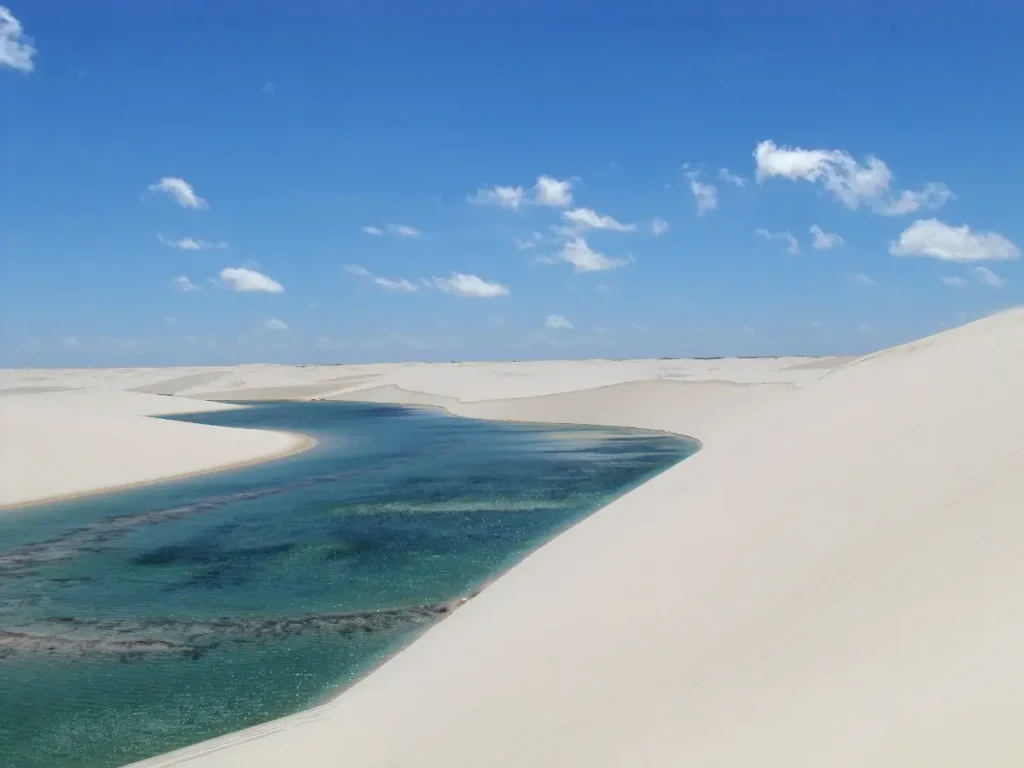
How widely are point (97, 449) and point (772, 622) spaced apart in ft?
75.8

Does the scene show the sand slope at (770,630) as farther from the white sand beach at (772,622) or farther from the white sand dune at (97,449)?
the white sand dune at (97,449)

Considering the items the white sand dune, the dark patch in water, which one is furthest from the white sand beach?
the white sand dune

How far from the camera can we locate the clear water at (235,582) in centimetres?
772

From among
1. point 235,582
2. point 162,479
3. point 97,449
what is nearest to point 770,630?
point 235,582

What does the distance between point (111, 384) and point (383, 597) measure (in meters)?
91.4

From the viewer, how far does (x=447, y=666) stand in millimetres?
7551

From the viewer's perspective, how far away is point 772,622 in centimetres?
596

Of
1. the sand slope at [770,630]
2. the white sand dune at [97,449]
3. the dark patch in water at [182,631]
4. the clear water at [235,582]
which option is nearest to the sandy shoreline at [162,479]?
the white sand dune at [97,449]

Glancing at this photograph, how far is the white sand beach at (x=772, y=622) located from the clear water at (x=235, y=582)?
1058mm

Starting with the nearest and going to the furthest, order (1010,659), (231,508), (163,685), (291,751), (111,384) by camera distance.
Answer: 1. (1010,659)
2. (291,751)
3. (163,685)
4. (231,508)
5. (111,384)

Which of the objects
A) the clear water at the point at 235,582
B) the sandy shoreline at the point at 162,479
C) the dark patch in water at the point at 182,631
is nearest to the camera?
the clear water at the point at 235,582

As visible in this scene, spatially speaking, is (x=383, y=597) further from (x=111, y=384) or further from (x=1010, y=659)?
(x=111, y=384)

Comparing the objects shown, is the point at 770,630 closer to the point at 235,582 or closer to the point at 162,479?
the point at 235,582

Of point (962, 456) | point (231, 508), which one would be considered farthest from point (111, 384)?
point (962, 456)
